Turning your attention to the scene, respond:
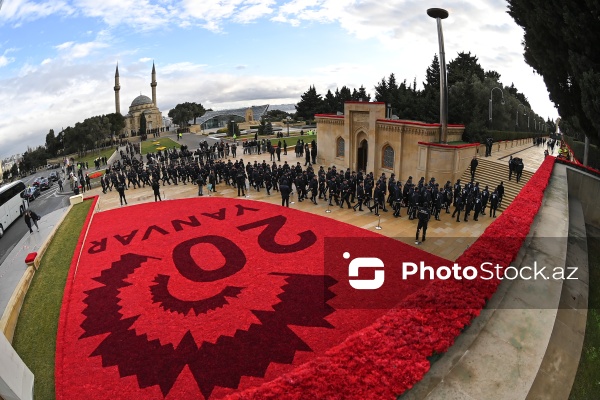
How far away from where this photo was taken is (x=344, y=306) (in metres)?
11.0

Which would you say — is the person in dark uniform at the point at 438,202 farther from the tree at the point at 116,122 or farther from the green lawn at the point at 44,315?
the tree at the point at 116,122

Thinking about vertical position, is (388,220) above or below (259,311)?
above

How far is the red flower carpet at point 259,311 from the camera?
5.50m

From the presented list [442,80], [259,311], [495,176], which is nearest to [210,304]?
[259,311]

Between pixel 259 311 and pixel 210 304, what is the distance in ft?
5.40

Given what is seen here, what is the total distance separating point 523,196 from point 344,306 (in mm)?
7010

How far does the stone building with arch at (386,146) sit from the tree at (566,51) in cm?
689

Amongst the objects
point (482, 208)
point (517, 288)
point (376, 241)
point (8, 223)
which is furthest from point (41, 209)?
point (517, 288)

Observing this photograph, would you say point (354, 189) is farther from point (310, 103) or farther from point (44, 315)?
point (310, 103)

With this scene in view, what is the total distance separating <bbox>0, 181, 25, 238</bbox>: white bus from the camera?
81.6 ft

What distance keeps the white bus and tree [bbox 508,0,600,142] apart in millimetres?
31415

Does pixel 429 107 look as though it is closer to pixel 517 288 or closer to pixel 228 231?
pixel 228 231

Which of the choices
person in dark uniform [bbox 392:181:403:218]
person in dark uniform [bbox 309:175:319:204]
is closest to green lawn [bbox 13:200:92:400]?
person in dark uniform [bbox 309:175:319:204]

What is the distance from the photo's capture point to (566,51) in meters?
14.0
